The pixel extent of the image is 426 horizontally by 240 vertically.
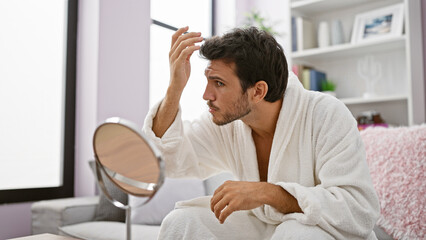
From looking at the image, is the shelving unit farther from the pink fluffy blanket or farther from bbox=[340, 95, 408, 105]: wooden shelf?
the pink fluffy blanket

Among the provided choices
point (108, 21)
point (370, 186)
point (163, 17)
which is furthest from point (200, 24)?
point (370, 186)

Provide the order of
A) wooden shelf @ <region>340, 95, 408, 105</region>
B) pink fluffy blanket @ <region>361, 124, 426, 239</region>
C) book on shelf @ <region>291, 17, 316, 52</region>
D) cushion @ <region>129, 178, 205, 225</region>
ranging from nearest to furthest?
pink fluffy blanket @ <region>361, 124, 426, 239</region> → cushion @ <region>129, 178, 205, 225</region> → wooden shelf @ <region>340, 95, 408, 105</region> → book on shelf @ <region>291, 17, 316, 52</region>

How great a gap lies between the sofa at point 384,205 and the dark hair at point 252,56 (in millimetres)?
618

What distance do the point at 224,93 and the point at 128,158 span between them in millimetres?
661

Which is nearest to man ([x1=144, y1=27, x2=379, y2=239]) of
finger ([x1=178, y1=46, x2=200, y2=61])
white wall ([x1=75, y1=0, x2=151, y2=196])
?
finger ([x1=178, y1=46, x2=200, y2=61])

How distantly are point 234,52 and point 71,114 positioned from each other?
5.77 ft

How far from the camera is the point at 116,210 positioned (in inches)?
91.4

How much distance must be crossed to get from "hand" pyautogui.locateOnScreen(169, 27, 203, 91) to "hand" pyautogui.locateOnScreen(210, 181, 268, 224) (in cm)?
36

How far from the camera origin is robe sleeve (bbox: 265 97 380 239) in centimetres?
108

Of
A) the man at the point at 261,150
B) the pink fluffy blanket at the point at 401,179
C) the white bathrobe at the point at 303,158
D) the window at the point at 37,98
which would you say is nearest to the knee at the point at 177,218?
the man at the point at 261,150

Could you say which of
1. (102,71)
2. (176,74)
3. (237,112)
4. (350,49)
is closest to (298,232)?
(237,112)

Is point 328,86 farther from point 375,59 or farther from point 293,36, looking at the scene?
point 293,36

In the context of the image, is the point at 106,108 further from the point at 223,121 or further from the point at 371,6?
the point at 371,6

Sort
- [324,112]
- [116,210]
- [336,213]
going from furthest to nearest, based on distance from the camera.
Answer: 1. [116,210]
2. [324,112]
3. [336,213]
